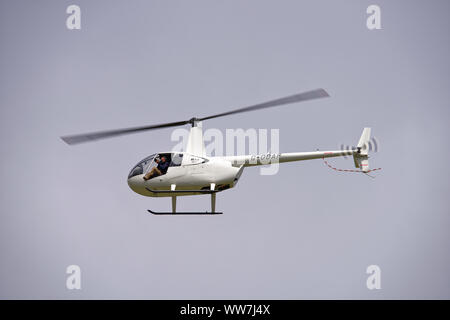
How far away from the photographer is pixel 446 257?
107m

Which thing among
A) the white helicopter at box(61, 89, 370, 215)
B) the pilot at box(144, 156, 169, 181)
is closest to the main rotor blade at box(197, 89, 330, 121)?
the white helicopter at box(61, 89, 370, 215)

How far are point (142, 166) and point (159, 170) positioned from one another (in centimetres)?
66

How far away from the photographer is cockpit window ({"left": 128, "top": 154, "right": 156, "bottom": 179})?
2267 centimetres

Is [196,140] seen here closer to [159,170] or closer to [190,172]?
[190,172]

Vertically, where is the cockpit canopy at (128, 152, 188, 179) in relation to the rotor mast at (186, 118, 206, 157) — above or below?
below

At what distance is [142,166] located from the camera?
895 inches

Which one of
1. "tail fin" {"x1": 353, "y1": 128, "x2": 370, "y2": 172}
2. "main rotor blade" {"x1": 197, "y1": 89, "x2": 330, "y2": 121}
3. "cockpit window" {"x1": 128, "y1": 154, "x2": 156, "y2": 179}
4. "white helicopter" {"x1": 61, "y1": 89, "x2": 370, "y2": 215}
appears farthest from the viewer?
"tail fin" {"x1": 353, "y1": 128, "x2": 370, "y2": 172}

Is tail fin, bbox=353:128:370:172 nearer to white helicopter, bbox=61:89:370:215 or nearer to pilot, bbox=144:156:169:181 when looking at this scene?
white helicopter, bbox=61:89:370:215

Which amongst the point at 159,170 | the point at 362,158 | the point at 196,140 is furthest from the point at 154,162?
the point at 362,158

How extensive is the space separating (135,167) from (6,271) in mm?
88730

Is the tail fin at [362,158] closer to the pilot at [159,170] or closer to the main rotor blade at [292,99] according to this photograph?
the main rotor blade at [292,99]

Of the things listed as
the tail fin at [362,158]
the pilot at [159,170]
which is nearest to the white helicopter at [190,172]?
the pilot at [159,170]

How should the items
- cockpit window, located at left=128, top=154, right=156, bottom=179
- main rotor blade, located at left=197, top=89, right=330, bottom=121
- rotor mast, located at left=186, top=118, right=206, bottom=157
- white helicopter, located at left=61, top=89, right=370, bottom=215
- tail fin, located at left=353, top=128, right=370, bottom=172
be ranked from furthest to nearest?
1. tail fin, located at left=353, top=128, right=370, bottom=172
2. rotor mast, located at left=186, top=118, right=206, bottom=157
3. cockpit window, located at left=128, top=154, right=156, bottom=179
4. white helicopter, located at left=61, top=89, right=370, bottom=215
5. main rotor blade, located at left=197, top=89, right=330, bottom=121
